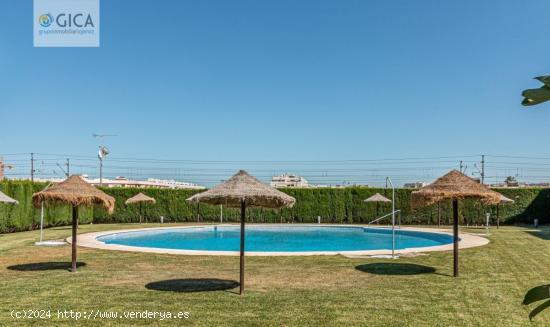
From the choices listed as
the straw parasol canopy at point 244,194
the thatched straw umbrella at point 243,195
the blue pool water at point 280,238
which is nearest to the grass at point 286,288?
the thatched straw umbrella at point 243,195

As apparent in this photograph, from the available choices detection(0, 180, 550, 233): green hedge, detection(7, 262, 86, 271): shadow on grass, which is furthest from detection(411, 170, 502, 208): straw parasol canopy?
detection(0, 180, 550, 233): green hedge

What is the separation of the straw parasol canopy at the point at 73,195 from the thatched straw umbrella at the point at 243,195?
2942 millimetres

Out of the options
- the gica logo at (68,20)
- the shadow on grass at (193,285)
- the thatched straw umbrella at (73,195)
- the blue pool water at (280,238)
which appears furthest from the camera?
the blue pool water at (280,238)

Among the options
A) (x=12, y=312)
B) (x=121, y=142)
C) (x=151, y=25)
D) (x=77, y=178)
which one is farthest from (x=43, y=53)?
(x=121, y=142)

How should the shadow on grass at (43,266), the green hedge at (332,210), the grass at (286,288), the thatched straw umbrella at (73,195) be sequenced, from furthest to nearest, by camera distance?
1. the green hedge at (332,210)
2. the shadow on grass at (43,266)
3. the thatched straw umbrella at (73,195)
4. the grass at (286,288)

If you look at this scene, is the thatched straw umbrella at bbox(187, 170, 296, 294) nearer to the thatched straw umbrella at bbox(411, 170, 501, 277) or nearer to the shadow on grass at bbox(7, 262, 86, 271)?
the thatched straw umbrella at bbox(411, 170, 501, 277)

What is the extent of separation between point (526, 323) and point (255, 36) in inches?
972

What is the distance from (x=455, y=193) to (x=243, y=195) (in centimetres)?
495

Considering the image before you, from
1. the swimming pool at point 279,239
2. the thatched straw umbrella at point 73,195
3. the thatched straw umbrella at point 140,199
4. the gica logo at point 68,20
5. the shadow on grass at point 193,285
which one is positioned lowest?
the swimming pool at point 279,239

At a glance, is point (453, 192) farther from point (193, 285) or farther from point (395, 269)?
point (193, 285)

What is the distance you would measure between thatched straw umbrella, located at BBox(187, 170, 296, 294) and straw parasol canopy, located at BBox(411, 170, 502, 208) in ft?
11.1

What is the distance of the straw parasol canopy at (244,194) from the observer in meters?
8.71

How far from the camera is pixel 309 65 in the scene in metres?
32.7

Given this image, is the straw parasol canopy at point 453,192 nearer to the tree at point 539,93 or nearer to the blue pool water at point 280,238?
the blue pool water at point 280,238
